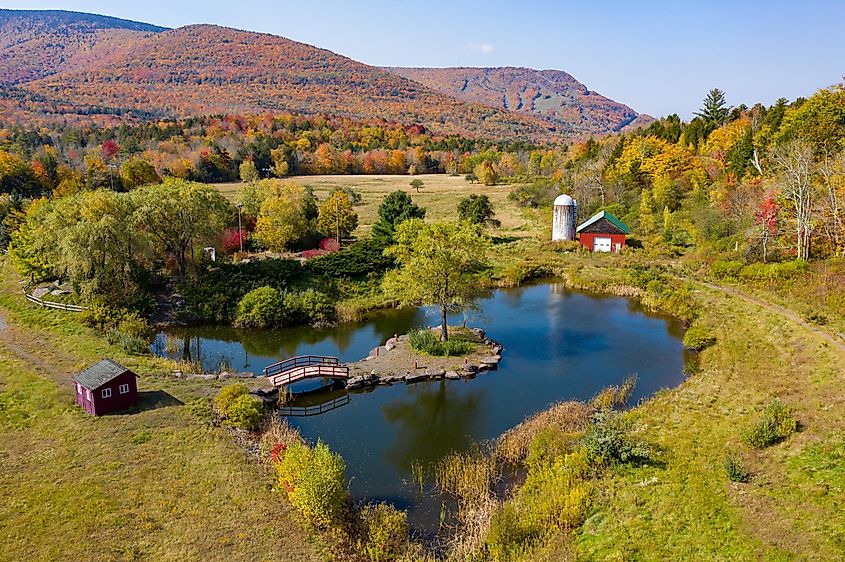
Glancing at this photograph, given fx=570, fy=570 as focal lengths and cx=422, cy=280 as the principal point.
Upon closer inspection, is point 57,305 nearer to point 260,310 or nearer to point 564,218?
point 260,310

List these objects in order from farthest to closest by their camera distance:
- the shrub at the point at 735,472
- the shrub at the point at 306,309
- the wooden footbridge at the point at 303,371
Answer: the shrub at the point at 306,309 < the wooden footbridge at the point at 303,371 < the shrub at the point at 735,472

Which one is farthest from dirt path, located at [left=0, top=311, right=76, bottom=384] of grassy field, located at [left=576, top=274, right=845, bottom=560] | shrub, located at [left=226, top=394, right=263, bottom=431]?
grassy field, located at [left=576, top=274, right=845, bottom=560]

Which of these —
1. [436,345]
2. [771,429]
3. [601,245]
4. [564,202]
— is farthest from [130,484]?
[564,202]

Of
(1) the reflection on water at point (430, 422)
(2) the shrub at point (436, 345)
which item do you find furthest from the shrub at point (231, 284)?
(1) the reflection on water at point (430, 422)

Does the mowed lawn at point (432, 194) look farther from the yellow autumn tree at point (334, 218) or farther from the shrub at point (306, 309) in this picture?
the shrub at point (306, 309)

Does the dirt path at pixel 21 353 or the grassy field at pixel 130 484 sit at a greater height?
the dirt path at pixel 21 353

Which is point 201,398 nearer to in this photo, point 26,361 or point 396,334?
point 26,361

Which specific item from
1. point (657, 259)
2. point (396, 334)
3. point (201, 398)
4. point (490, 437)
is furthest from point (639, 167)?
point (201, 398)
